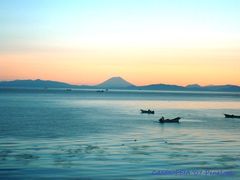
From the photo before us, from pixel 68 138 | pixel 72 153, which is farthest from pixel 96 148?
pixel 68 138

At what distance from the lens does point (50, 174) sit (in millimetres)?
28219

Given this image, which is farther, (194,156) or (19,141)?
(19,141)

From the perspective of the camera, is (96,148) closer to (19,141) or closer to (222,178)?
(19,141)

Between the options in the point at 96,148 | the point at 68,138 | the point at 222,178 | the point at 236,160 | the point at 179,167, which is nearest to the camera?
the point at 222,178

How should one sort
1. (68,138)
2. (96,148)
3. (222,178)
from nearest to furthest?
(222,178) < (96,148) < (68,138)

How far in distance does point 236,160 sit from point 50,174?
15.7m

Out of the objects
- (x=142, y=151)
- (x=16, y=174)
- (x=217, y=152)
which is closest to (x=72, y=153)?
(x=142, y=151)

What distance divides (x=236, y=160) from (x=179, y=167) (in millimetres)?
6049

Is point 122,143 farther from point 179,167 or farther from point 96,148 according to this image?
point 179,167

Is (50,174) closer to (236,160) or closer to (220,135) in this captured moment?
(236,160)

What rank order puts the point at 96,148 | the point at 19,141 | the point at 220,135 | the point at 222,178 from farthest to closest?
1. the point at 220,135
2. the point at 19,141
3. the point at 96,148
4. the point at 222,178

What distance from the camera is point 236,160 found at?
34438mm

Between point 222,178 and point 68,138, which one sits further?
point 68,138

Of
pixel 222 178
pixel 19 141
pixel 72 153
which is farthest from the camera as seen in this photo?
pixel 19 141
